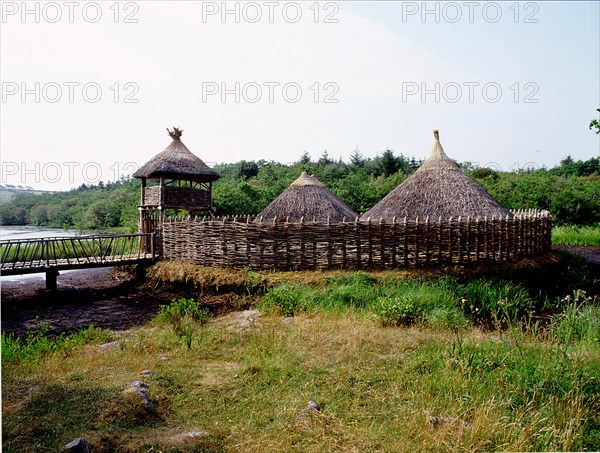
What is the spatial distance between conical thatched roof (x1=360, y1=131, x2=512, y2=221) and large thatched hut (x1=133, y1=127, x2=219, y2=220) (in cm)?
667

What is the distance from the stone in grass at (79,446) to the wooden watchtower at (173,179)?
515 inches

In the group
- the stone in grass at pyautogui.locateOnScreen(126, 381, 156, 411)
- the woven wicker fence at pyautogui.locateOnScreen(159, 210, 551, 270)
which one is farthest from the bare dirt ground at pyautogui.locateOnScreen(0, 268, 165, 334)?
the stone in grass at pyautogui.locateOnScreen(126, 381, 156, 411)

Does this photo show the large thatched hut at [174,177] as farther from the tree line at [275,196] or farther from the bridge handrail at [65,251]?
the tree line at [275,196]

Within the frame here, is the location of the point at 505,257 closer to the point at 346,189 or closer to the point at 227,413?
the point at 227,413

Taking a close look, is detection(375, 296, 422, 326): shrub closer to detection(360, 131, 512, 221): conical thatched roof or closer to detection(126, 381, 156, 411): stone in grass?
detection(126, 381, 156, 411): stone in grass

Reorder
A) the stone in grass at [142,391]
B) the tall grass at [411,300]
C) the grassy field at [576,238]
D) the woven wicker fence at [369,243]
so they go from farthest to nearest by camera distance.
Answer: the grassy field at [576,238] → the woven wicker fence at [369,243] → the tall grass at [411,300] → the stone in grass at [142,391]

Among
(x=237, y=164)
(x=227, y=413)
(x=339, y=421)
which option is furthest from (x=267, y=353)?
(x=237, y=164)

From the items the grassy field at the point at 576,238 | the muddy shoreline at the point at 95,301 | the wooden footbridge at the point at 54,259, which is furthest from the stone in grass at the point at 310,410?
the grassy field at the point at 576,238

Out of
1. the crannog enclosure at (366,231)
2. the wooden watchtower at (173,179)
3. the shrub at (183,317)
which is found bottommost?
the shrub at (183,317)

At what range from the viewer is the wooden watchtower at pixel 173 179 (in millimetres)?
16172

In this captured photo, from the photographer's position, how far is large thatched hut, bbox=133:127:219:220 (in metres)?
16.2

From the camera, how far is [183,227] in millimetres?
14195

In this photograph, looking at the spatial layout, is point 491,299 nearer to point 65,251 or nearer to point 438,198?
point 438,198

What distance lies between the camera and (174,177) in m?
16.8
